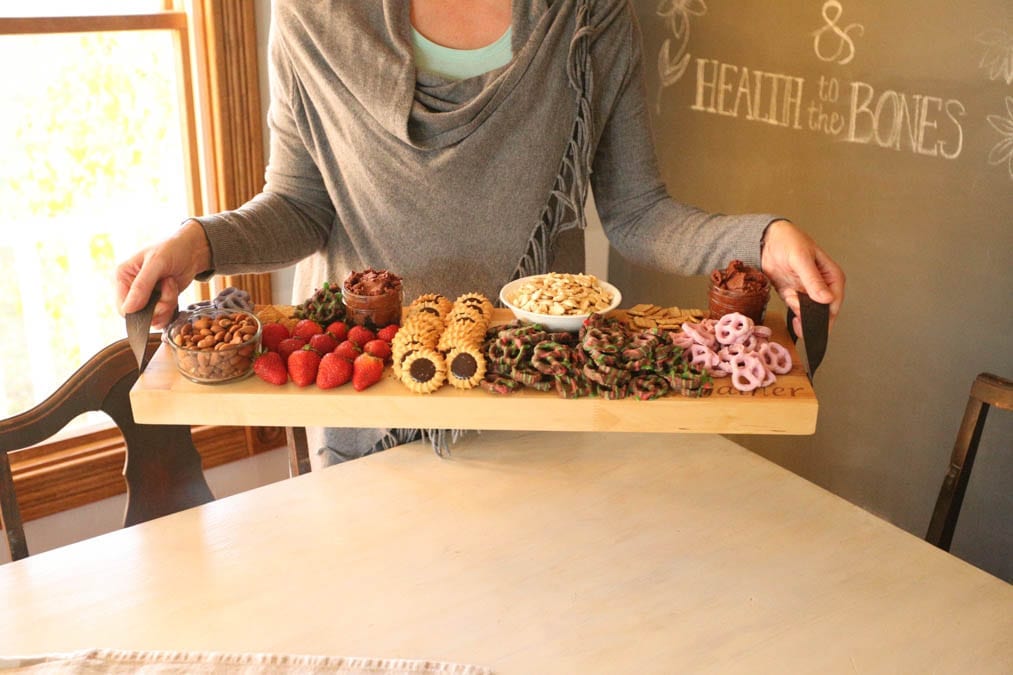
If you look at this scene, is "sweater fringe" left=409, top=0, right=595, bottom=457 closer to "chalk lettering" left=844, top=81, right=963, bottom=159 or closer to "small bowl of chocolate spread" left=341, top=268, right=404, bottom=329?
"small bowl of chocolate spread" left=341, top=268, right=404, bottom=329

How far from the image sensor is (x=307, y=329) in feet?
4.28

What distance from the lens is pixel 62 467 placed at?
227cm

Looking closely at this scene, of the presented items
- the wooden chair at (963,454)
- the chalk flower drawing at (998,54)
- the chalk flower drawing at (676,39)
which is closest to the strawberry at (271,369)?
the wooden chair at (963,454)

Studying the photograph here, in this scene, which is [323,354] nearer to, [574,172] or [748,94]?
[574,172]

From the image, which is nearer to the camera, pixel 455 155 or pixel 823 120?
pixel 455 155

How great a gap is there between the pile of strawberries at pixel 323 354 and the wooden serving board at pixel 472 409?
17 mm

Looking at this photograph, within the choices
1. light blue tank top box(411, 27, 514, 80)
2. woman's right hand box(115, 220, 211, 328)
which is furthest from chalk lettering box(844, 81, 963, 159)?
woman's right hand box(115, 220, 211, 328)

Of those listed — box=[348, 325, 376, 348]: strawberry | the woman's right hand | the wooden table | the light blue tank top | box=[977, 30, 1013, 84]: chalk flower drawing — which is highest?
box=[977, 30, 1013, 84]: chalk flower drawing

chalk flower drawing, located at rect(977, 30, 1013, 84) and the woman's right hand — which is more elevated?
chalk flower drawing, located at rect(977, 30, 1013, 84)

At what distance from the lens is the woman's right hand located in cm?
119

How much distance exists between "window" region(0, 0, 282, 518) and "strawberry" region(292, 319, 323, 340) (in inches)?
44.8

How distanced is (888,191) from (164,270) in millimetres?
1473

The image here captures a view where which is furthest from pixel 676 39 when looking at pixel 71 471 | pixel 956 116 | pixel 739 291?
pixel 71 471

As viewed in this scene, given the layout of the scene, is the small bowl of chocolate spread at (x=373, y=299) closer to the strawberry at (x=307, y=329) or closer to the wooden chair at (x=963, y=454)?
the strawberry at (x=307, y=329)
